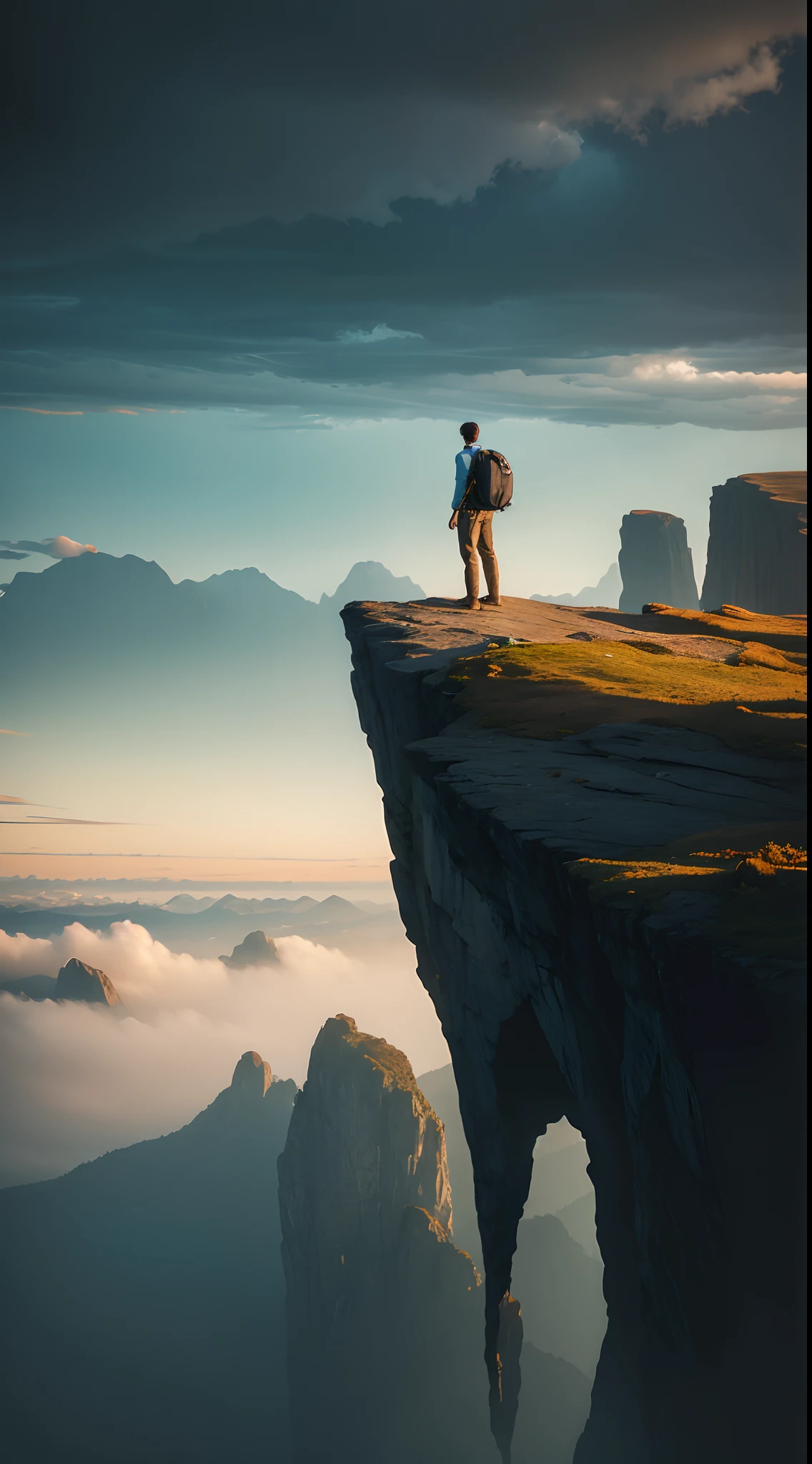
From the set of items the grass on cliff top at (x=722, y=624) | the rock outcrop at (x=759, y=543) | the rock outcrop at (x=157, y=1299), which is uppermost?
the rock outcrop at (x=759, y=543)

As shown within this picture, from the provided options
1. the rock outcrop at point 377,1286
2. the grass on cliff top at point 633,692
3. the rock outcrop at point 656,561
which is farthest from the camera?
the rock outcrop at point 656,561

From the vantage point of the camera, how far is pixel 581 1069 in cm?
1014

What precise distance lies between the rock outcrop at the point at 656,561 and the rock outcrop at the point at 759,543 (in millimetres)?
17778

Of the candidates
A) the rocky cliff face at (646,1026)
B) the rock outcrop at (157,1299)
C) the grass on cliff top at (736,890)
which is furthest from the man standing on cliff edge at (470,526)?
the rock outcrop at (157,1299)

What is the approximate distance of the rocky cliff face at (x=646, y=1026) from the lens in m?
5.47

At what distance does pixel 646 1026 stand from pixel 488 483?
1353 centimetres

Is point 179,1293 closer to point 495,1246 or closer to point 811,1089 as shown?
point 495,1246

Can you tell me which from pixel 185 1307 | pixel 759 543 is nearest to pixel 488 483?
pixel 759 543

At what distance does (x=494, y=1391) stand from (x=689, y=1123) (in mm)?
24889

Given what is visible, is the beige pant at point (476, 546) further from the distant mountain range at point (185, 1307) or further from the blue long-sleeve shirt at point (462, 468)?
the distant mountain range at point (185, 1307)

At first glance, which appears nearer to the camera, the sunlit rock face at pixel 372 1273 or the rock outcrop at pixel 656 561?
the sunlit rock face at pixel 372 1273

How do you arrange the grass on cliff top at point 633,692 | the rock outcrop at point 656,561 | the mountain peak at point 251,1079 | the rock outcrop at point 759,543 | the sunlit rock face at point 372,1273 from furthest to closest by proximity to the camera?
the mountain peak at point 251,1079, the rock outcrop at point 656,561, the rock outcrop at point 759,543, the sunlit rock face at point 372,1273, the grass on cliff top at point 633,692

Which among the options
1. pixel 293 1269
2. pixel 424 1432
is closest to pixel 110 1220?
pixel 293 1269

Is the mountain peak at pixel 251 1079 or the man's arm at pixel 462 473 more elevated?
the man's arm at pixel 462 473
